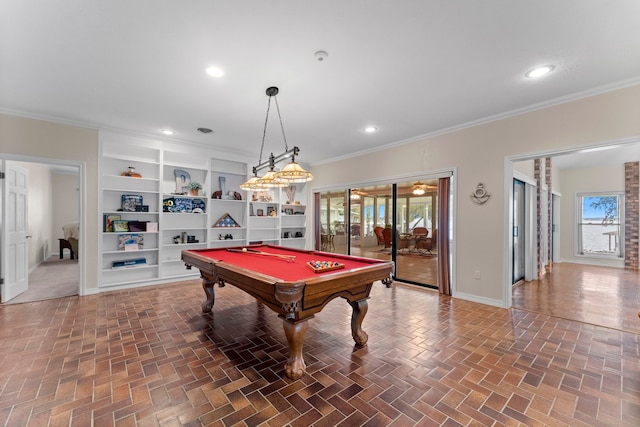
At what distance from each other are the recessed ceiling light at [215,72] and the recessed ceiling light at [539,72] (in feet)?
10.3

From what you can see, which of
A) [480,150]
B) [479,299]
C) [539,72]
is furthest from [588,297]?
[539,72]

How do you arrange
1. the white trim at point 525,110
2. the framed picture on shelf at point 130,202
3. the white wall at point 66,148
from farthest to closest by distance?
the framed picture on shelf at point 130,202, the white wall at point 66,148, the white trim at point 525,110

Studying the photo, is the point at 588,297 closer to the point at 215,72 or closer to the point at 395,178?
the point at 395,178

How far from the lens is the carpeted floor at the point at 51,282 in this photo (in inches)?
170

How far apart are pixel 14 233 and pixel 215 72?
428 cm

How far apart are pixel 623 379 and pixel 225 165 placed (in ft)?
21.5

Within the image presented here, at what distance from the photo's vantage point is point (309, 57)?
255cm

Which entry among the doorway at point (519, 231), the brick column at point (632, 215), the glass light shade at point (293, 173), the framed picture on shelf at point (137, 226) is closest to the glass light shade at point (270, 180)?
the glass light shade at point (293, 173)

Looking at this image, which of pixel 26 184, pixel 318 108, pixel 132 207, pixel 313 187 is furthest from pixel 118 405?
pixel 313 187

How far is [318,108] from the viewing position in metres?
3.75

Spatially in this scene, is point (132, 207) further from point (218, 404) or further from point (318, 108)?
point (218, 404)

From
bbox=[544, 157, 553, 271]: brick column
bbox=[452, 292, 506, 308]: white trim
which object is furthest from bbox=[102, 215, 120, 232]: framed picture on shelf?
bbox=[544, 157, 553, 271]: brick column

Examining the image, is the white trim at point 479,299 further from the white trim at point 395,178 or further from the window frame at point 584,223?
the window frame at point 584,223

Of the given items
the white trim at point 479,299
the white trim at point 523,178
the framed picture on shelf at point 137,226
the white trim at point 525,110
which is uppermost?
the white trim at point 525,110
